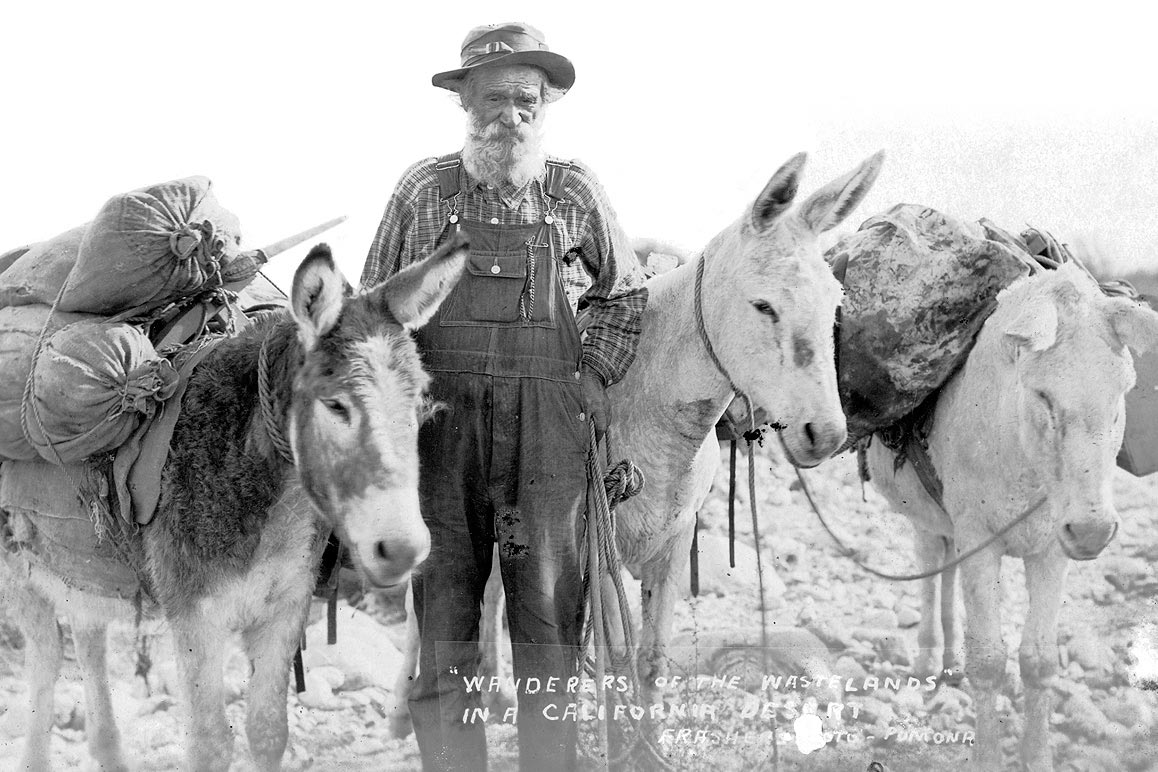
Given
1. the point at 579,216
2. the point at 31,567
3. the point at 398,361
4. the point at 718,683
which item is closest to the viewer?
the point at 398,361

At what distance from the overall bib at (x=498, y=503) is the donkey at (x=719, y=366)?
0.51 m

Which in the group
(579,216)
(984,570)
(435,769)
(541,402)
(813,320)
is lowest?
(435,769)

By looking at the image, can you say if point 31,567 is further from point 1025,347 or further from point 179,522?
point 1025,347

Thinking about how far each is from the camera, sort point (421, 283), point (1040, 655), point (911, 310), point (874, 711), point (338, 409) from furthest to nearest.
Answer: point (874, 711), point (911, 310), point (1040, 655), point (421, 283), point (338, 409)

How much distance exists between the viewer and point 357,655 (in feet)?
20.5

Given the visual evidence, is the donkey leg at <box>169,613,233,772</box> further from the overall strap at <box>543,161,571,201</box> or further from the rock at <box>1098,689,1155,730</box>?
the rock at <box>1098,689,1155,730</box>

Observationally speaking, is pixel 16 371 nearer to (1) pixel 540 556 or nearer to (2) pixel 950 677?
(1) pixel 540 556

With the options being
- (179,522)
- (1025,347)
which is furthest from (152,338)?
(1025,347)

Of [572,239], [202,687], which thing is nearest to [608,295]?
[572,239]

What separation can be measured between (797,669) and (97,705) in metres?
3.20

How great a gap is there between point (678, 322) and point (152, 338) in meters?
1.92

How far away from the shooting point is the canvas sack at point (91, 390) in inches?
137

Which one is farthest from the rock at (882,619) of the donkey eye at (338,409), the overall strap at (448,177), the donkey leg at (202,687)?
the donkey eye at (338,409)

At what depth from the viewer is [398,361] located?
327 centimetres
